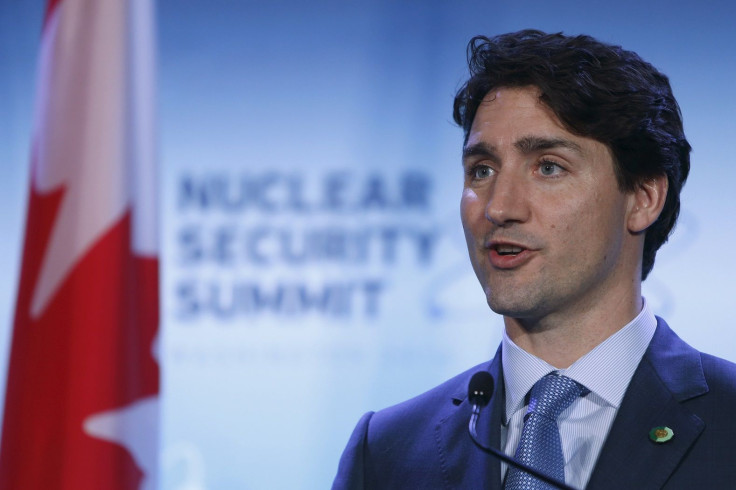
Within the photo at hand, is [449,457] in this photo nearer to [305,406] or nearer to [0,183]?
[305,406]

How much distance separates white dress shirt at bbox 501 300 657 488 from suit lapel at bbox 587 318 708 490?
3cm

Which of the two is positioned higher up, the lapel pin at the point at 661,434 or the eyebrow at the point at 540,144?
the eyebrow at the point at 540,144

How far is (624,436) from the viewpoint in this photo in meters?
1.94

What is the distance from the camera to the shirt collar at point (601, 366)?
2.03m

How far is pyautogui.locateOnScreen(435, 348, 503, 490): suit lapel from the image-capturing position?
2.01m

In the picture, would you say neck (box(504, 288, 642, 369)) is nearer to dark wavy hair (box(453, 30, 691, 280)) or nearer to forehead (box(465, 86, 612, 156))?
dark wavy hair (box(453, 30, 691, 280))

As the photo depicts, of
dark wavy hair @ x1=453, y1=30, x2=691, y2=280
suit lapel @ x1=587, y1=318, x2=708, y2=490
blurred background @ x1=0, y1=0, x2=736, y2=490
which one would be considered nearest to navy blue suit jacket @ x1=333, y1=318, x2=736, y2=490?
suit lapel @ x1=587, y1=318, x2=708, y2=490

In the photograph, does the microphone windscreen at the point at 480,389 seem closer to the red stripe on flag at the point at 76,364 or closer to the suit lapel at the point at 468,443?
the suit lapel at the point at 468,443

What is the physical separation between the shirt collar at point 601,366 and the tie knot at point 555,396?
2 centimetres

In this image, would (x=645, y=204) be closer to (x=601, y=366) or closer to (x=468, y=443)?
(x=601, y=366)

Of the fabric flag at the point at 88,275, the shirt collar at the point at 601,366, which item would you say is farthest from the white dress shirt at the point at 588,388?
the fabric flag at the point at 88,275

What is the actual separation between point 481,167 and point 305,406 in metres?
1.29

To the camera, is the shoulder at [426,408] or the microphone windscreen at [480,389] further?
the shoulder at [426,408]

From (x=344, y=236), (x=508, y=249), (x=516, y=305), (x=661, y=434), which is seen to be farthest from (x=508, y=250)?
(x=344, y=236)
